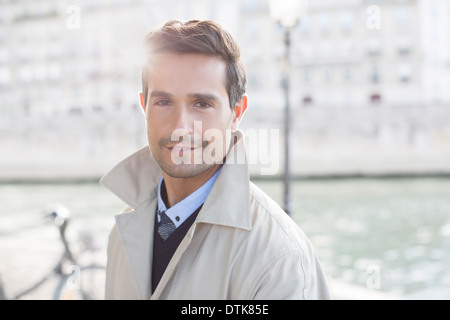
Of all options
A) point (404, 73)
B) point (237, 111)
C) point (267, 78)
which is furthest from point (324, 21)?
point (237, 111)

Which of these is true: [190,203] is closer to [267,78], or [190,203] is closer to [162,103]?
[162,103]

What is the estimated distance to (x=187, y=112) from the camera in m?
1.11

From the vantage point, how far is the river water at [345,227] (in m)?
5.97

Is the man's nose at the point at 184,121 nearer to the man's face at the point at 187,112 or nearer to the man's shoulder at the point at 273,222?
the man's face at the point at 187,112

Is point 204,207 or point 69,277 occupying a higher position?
point 204,207

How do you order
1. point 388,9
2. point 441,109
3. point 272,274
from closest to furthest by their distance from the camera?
1. point 272,274
2. point 441,109
3. point 388,9

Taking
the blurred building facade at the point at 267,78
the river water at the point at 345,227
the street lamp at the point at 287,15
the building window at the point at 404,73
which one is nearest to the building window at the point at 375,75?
the blurred building facade at the point at 267,78

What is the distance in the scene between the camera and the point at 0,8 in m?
38.8

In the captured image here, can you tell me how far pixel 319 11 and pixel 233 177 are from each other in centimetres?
3475

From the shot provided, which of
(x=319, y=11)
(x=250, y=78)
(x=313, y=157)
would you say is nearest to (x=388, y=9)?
(x=319, y=11)

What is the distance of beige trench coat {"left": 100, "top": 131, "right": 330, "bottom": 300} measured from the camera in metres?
0.99

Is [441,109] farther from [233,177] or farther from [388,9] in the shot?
[233,177]

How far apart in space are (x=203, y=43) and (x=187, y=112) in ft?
0.50

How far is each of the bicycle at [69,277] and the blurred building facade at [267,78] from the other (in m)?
19.4
